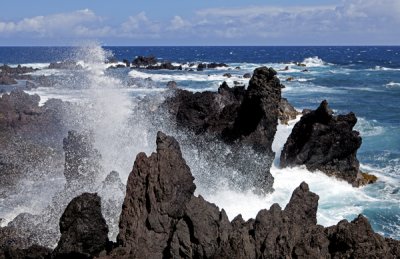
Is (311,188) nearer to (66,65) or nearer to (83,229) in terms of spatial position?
(83,229)

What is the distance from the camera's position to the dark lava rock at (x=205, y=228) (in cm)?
1060

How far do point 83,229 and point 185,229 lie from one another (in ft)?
7.54

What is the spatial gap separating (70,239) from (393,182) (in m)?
17.4

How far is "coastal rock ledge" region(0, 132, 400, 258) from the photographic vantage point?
34.9ft

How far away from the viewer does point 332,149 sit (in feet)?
79.2

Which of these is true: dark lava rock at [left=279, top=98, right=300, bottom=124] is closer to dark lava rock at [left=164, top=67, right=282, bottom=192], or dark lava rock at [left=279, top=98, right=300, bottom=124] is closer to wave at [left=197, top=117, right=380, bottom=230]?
dark lava rock at [left=164, top=67, right=282, bottom=192]

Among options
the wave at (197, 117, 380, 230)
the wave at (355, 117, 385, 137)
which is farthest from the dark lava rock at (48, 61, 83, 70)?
the wave at (197, 117, 380, 230)

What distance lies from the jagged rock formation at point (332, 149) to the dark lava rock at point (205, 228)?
11.5 meters

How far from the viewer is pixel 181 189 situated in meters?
13.2

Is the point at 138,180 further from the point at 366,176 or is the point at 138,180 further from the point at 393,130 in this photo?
the point at 393,130

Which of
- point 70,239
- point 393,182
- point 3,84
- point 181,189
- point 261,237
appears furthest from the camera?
point 3,84

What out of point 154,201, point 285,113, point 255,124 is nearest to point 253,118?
point 255,124

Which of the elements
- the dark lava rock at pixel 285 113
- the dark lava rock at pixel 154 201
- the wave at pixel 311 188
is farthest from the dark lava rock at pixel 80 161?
the dark lava rock at pixel 285 113

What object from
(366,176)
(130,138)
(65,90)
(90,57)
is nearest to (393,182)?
(366,176)
